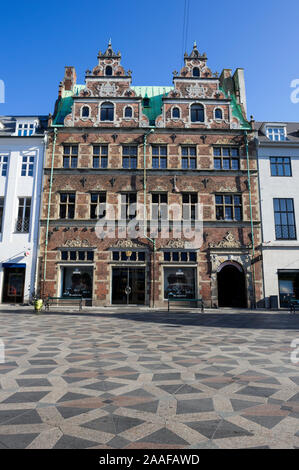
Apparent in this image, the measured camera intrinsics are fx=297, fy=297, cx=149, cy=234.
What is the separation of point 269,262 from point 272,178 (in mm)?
7116

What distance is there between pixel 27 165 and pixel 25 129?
3.54m

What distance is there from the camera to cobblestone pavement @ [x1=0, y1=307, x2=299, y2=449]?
3.30m

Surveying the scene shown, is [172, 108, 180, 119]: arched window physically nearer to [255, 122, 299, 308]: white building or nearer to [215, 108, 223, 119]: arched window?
[215, 108, 223, 119]: arched window

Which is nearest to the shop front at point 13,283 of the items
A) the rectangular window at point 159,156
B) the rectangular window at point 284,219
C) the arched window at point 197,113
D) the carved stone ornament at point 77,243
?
the carved stone ornament at point 77,243

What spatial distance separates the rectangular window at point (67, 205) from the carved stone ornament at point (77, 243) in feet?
6.72

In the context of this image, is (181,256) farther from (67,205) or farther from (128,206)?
(67,205)

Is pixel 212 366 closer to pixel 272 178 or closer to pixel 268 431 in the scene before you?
pixel 268 431

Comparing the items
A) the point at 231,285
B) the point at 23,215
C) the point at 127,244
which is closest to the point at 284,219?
the point at 231,285

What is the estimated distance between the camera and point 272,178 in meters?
25.0

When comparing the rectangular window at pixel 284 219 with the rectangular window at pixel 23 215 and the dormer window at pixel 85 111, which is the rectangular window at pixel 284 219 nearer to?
the dormer window at pixel 85 111

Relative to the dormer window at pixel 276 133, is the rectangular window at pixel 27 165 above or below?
below

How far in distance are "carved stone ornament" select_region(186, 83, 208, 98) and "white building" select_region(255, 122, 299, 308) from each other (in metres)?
6.21

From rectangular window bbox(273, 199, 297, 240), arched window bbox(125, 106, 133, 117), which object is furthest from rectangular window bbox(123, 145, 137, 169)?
rectangular window bbox(273, 199, 297, 240)

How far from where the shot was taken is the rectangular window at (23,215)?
2430cm
